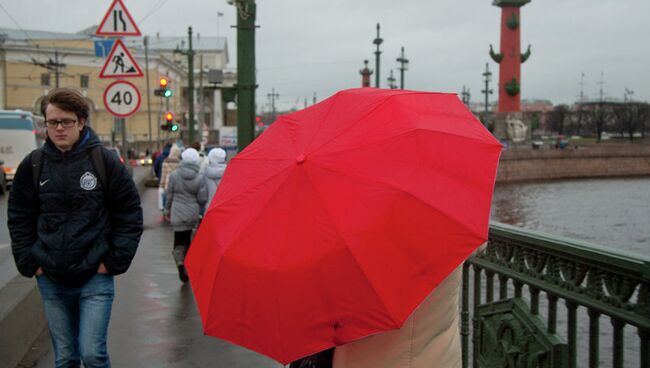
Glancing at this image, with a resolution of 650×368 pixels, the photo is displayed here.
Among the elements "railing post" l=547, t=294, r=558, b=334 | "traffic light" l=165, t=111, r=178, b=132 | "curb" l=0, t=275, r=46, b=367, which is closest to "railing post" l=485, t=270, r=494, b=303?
"railing post" l=547, t=294, r=558, b=334

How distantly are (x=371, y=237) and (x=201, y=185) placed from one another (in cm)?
705

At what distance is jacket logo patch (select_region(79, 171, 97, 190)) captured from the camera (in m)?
3.75

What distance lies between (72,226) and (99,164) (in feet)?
1.12

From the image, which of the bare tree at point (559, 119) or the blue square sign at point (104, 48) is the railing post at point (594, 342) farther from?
the bare tree at point (559, 119)

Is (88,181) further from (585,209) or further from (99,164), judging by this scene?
(585,209)

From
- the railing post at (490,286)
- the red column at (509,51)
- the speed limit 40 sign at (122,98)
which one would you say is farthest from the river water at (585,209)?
the red column at (509,51)

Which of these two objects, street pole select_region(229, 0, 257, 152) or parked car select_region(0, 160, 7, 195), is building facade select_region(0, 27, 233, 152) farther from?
street pole select_region(229, 0, 257, 152)

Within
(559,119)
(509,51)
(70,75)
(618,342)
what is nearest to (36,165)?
(618,342)

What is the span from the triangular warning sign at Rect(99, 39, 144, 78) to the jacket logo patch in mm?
7376

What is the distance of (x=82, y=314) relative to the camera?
3.84m

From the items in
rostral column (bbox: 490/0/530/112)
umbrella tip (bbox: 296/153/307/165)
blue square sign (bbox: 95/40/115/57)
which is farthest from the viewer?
rostral column (bbox: 490/0/530/112)

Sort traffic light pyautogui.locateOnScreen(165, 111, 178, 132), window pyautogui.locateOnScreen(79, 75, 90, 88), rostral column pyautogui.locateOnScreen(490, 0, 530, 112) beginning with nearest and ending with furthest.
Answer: traffic light pyautogui.locateOnScreen(165, 111, 178, 132) → rostral column pyautogui.locateOnScreen(490, 0, 530, 112) → window pyautogui.locateOnScreen(79, 75, 90, 88)

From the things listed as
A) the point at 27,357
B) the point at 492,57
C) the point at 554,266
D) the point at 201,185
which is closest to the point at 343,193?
the point at 554,266

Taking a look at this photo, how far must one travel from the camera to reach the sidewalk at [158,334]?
5535 millimetres
